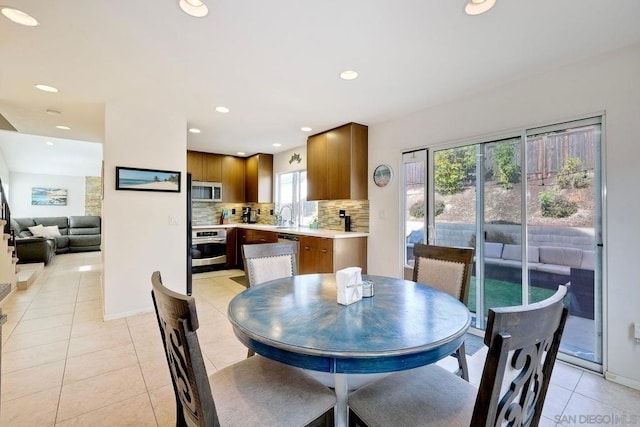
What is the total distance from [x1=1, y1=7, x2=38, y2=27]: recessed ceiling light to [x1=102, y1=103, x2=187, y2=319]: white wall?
4.55 ft

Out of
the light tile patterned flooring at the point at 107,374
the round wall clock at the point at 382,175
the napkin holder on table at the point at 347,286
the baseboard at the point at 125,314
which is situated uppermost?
the round wall clock at the point at 382,175

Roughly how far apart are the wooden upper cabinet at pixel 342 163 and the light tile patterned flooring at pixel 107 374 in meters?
2.13

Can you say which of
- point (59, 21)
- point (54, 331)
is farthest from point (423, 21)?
point (54, 331)

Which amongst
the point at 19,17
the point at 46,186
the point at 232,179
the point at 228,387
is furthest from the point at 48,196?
the point at 228,387

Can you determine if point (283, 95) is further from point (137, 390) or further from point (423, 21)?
point (137, 390)

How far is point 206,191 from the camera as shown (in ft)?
19.7

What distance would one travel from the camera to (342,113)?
3609mm

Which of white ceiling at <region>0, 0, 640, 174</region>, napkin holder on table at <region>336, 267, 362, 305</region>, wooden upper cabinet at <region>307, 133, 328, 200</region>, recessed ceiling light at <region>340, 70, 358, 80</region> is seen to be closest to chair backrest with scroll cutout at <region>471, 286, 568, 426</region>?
napkin holder on table at <region>336, 267, 362, 305</region>

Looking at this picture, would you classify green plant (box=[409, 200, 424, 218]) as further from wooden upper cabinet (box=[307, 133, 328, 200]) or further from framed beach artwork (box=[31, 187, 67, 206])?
framed beach artwork (box=[31, 187, 67, 206])

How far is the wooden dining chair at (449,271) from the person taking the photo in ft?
6.41

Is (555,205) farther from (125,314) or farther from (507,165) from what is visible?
(125,314)

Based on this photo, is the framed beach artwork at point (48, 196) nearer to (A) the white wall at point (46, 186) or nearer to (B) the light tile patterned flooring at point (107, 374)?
(A) the white wall at point (46, 186)

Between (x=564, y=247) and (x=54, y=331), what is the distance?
4772 millimetres

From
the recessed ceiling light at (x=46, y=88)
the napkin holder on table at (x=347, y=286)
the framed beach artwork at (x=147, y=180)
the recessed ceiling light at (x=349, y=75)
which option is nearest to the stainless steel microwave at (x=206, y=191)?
the framed beach artwork at (x=147, y=180)
